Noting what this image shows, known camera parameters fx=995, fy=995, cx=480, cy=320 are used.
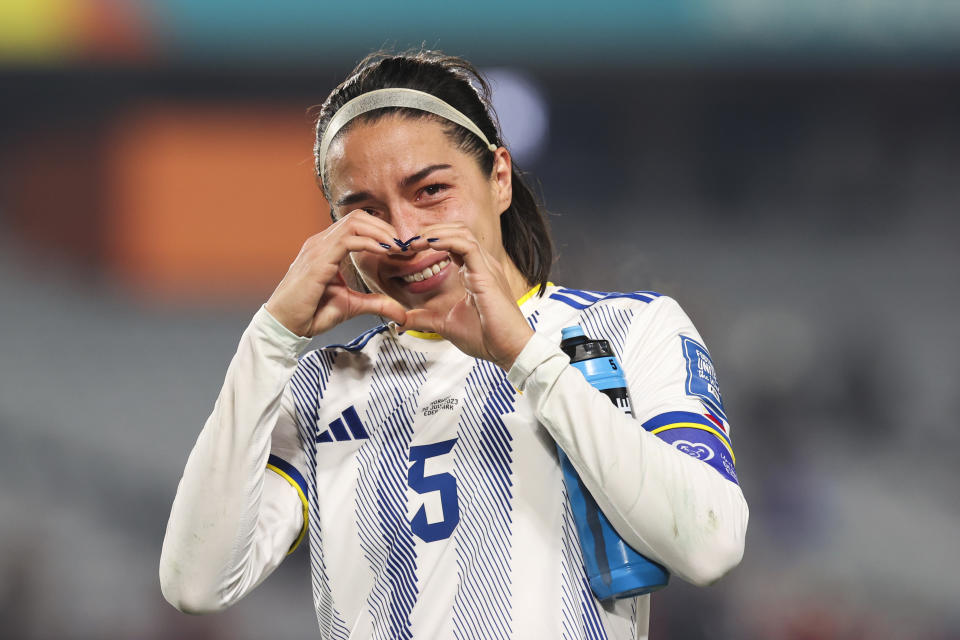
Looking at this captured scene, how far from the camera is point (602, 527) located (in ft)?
3.78

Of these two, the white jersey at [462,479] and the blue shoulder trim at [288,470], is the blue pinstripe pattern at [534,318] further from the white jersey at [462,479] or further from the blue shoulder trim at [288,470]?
the blue shoulder trim at [288,470]

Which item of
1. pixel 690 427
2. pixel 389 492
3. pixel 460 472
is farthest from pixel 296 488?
pixel 690 427

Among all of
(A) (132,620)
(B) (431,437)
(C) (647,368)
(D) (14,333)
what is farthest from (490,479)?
(D) (14,333)

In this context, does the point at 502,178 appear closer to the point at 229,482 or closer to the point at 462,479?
the point at 462,479

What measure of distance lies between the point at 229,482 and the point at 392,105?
0.60 meters

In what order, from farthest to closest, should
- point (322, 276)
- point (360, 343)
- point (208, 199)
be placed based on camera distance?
point (208, 199) < point (360, 343) < point (322, 276)

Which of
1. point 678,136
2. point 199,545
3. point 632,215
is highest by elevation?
point 678,136

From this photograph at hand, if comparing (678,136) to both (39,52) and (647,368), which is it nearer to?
(39,52)

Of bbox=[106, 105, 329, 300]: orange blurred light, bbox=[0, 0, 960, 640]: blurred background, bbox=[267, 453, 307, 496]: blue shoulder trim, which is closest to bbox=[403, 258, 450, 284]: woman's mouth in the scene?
bbox=[267, 453, 307, 496]: blue shoulder trim

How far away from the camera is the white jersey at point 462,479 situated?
112 centimetres

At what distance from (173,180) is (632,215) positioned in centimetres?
186

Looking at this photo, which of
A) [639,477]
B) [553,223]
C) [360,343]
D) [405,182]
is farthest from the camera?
[553,223]

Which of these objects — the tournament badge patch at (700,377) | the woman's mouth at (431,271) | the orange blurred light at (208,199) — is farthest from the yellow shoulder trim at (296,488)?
the orange blurred light at (208,199)

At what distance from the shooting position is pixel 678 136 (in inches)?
156
